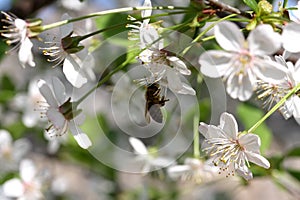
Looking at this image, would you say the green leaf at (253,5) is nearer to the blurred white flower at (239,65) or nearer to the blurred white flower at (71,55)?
the blurred white flower at (239,65)

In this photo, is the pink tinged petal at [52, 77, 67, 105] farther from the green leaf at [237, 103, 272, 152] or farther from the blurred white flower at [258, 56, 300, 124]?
the green leaf at [237, 103, 272, 152]

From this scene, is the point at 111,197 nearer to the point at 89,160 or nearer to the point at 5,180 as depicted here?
the point at 89,160

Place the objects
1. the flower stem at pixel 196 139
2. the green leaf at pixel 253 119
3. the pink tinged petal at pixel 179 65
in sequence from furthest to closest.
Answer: the green leaf at pixel 253 119 < the flower stem at pixel 196 139 < the pink tinged petal at pixel 179 65

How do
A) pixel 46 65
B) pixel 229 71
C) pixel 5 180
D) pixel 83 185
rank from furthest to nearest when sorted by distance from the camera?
pixel 83 185
pixel 46 65
pixel 5 180
pixel 229 71

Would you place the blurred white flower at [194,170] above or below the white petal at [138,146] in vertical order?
below

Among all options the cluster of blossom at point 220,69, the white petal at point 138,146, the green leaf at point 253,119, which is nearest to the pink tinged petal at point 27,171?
the white petal at point 138,146

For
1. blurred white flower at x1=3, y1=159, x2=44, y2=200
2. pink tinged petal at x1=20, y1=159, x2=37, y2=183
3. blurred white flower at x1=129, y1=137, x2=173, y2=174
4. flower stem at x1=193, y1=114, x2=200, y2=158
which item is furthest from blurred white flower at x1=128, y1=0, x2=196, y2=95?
pink tinged petal at x1=20, y1=159, x2=37, y2=183

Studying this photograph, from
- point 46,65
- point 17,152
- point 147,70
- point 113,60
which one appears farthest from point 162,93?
point 46,65
